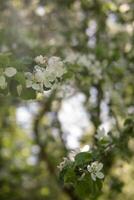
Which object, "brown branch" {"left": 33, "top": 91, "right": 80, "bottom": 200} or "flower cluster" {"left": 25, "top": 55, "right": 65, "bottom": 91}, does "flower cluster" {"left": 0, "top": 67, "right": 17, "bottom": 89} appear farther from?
"brown branch" {"left": 33, "top": 91, "right": 80, "bottom": 200}

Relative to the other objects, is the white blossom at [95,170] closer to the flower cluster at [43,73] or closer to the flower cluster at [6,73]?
the flower cluster at [43,73]

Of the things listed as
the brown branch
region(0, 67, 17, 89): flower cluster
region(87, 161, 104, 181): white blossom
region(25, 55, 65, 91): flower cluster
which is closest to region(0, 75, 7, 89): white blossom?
region(0, 67, 17, 89): flower cluster

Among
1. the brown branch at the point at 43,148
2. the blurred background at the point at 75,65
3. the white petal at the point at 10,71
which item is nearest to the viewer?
the white petal at the point at 10,71

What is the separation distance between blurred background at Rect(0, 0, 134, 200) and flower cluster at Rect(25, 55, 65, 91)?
256 mm

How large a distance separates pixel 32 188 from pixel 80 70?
5.01 meters

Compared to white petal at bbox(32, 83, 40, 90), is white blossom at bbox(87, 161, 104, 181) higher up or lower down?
lower down

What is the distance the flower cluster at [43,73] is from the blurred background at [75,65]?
26cm

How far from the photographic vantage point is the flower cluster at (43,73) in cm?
275

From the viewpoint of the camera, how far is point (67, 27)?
230 inches

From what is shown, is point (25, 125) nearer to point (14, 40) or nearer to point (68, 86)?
point (14, 40)

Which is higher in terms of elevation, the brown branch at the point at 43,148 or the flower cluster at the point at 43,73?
the brown branch at the point at 43,148

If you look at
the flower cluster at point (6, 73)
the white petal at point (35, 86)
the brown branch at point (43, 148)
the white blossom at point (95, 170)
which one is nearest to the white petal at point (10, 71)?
the flower cluster at point (6, 73)

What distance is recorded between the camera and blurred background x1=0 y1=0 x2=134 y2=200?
4497mm

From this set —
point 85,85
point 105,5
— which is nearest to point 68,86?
point 85,85
